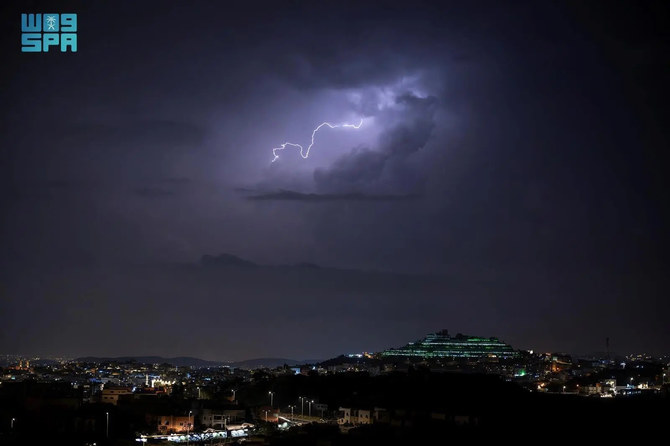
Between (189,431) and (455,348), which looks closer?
(189,431)

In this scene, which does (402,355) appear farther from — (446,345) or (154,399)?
(154,399)

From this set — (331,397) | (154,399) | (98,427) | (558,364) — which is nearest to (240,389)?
(331,397)

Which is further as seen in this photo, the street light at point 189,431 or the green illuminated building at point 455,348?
the green illuminated building at point 455,348

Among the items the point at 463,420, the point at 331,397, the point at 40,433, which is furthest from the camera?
the point at 331,397

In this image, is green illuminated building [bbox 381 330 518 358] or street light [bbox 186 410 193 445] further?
green illuminated building [bbox 381 330 518 358]

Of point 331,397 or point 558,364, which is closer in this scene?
point 331,397

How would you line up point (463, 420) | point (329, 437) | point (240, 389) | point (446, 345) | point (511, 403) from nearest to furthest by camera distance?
A: point (329, 437) < point (463, 420) < point (511, 403) < point (240, 389) < point (446, 345)

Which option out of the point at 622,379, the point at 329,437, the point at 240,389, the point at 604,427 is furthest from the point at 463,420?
the point at 622,379

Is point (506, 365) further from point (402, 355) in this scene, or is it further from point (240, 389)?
point (240, 389)
